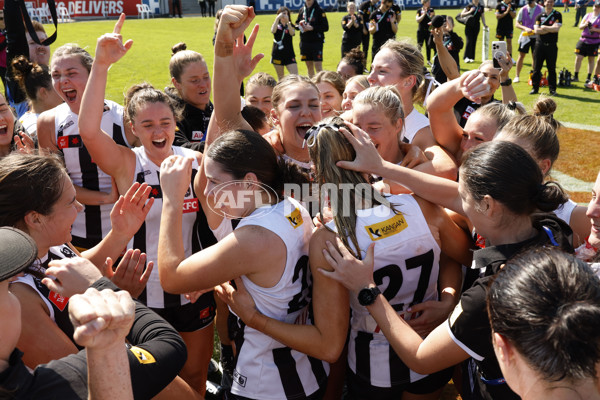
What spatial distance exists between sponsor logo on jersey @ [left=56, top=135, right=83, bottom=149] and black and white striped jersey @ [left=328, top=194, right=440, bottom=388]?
7.68ft

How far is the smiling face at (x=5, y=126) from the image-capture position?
11.6 feet

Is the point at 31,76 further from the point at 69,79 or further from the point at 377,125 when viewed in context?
the point at 377,125

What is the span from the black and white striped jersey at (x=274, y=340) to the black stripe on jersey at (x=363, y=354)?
24cm

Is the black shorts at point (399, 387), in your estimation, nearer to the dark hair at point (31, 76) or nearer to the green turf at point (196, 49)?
the green turf at point (196, 49)

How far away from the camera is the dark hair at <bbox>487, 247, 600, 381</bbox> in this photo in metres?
1.27

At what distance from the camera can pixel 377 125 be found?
2984 millimetres

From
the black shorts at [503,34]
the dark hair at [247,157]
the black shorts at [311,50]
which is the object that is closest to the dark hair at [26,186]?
the dark hair at [247,157]

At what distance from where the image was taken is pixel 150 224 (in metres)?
3.18

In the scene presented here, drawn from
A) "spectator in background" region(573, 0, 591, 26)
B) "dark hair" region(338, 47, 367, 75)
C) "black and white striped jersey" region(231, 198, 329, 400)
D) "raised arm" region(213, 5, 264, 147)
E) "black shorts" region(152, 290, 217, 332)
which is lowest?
"black shorts" region(152, 290, 217, 332)

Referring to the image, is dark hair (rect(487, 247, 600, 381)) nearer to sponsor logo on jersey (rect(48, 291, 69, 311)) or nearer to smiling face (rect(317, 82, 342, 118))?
sponsor logo on jersey (rect(48, 291, 69, 311))

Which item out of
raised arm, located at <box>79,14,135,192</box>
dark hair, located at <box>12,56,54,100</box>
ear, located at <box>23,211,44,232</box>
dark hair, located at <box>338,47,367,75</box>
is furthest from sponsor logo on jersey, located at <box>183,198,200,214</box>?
dark hair, located at <box>338,47,367,75</box>

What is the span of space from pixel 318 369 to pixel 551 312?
4.58ft

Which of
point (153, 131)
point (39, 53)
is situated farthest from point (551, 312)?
point (39, 53)

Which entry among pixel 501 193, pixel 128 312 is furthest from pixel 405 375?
pixel 128 312
